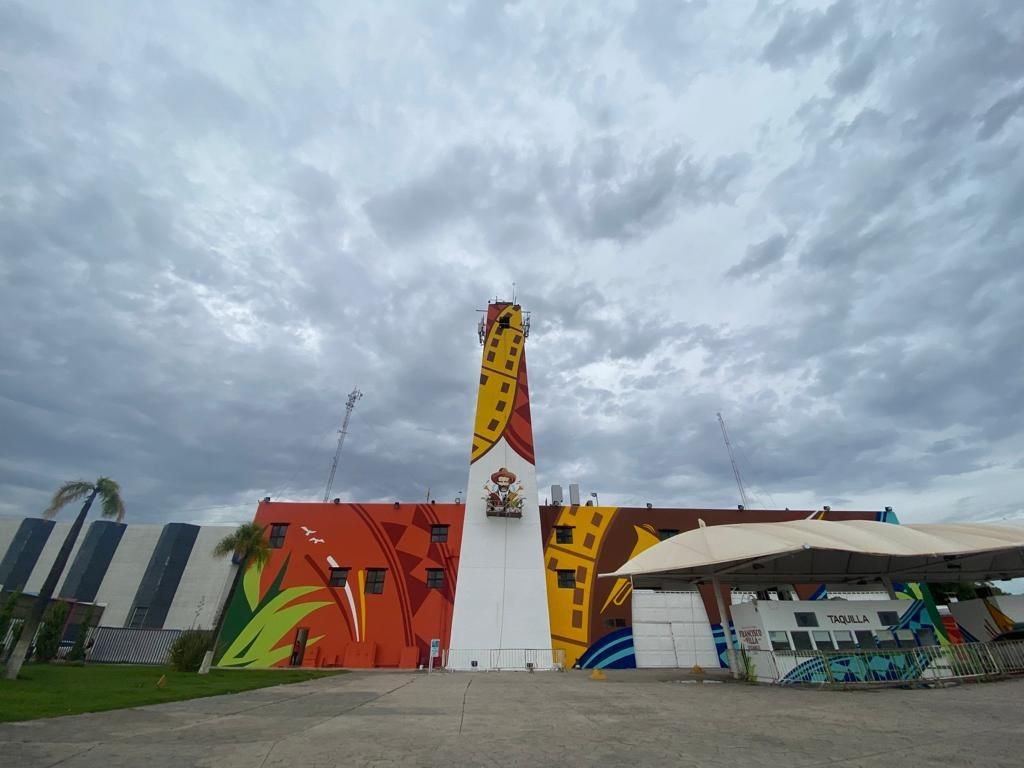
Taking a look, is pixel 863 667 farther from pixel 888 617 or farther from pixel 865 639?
pixel 888 617

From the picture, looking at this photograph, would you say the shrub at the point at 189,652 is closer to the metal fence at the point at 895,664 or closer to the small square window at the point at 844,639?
the metal fence at the point at 895,664

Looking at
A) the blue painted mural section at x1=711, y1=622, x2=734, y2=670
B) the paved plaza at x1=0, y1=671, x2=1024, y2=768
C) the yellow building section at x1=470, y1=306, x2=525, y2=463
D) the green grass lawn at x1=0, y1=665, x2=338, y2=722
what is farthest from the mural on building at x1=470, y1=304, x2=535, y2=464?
the paved plaza at x1=0, y1=671, x2=1024, y2=768

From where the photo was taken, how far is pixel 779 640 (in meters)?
16.3

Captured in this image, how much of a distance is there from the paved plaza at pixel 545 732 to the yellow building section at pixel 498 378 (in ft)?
62.5

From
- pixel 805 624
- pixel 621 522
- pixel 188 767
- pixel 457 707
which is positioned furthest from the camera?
pixel 621 522

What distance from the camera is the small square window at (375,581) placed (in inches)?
1091

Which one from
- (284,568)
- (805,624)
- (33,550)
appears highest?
(33,550)

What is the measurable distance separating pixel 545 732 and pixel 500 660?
62.8 feet

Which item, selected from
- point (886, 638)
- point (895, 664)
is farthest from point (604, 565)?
point (895, 664)

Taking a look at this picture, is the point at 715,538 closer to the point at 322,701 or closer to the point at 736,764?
the point at 736,764

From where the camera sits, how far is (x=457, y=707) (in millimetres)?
11367

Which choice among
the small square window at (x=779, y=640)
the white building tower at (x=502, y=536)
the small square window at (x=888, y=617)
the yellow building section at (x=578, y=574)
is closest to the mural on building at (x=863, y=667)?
the small square window at (x=779, y=640)

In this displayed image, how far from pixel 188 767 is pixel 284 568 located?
2558 centimetres

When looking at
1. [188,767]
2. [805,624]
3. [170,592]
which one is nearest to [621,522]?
[805,624]
